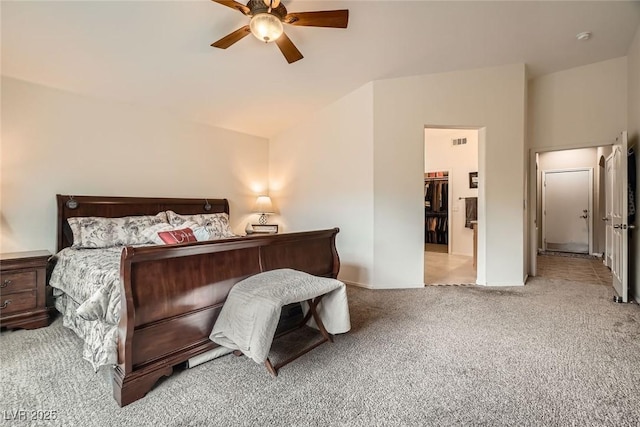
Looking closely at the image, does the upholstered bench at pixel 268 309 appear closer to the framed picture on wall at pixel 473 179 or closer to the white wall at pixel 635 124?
the white wall at pixel 635 124

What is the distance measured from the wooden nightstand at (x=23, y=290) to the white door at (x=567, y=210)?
29.2ft

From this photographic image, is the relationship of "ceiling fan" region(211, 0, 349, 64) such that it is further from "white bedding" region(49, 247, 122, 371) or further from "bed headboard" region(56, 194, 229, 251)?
"bed headboard" region(56, 194, 229, 251)

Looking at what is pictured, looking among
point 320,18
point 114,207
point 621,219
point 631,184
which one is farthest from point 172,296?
point 631,184

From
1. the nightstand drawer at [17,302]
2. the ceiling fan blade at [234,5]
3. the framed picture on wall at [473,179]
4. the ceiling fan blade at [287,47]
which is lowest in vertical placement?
the nightstand drawer at [17,302]

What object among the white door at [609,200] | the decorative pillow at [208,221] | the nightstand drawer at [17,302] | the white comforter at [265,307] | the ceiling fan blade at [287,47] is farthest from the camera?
the white door at [609,200]

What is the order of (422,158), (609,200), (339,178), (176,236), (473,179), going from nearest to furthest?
(176,236), (422,158), (609,200), (339,178), (473,179)

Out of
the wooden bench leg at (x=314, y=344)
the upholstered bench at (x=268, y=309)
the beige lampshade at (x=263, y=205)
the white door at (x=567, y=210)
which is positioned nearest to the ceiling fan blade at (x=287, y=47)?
the upholstered bench at (x=268, y=309)

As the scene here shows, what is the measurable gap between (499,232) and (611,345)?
6.27ft

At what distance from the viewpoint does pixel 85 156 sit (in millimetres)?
3482

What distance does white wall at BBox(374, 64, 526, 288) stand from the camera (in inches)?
157

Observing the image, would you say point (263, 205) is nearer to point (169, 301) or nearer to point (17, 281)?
point (17, 281)

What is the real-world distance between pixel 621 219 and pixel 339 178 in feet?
10.9

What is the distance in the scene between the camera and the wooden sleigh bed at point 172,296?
1.67 metres

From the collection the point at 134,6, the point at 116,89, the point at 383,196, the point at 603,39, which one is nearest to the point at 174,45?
the point at 134,6
